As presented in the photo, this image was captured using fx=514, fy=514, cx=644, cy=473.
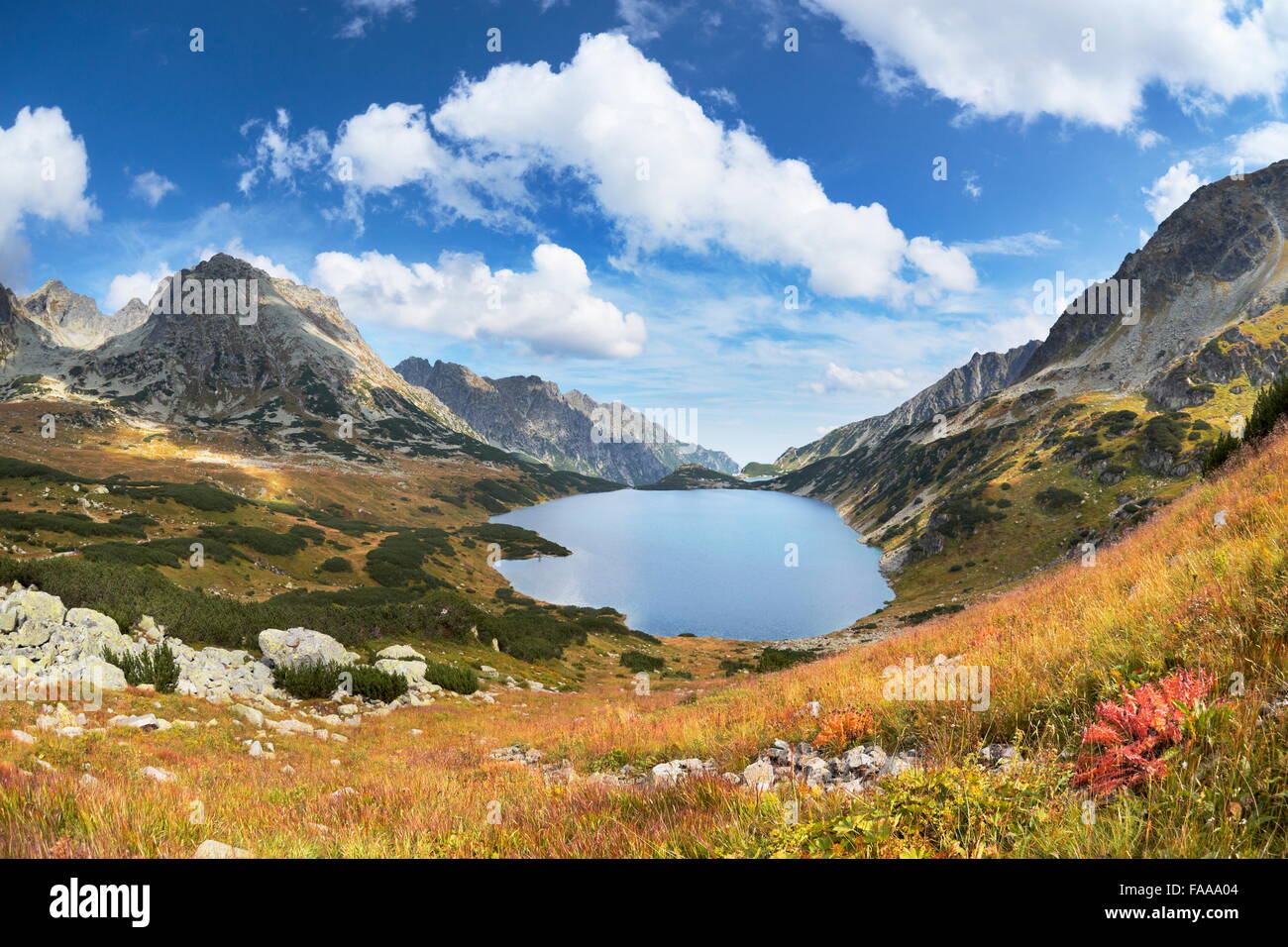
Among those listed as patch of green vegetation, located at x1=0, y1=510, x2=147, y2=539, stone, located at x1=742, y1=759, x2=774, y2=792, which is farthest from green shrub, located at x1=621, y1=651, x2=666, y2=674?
patch of green vegetation, located at x1=0, y1=510, x2=147, y2=539

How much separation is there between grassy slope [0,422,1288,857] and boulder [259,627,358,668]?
10.7 m

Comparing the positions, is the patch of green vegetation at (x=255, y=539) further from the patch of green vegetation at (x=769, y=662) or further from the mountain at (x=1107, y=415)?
the mountain at (x=1107, y=415)

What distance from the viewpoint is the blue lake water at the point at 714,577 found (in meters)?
67.9

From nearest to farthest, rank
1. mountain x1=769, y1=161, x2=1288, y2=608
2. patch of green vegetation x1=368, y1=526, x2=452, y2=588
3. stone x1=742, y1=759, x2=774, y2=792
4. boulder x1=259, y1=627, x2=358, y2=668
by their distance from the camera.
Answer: stone x1=742, y1=759, x2=774, y2=792
boulder x1=259, y1=627, x2=358, y2=668
patch of green vegetation x1=368, y1=526, x2=452, y2=588
mountain x1=769, y1=161, x2=1288, y2=608

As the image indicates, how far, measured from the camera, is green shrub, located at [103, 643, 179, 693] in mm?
13945

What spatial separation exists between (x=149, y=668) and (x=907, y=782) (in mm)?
19229

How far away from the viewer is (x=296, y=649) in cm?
1997

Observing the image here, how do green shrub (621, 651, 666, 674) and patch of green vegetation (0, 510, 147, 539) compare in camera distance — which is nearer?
patch of green vegetation (0, 510, 147, 539)

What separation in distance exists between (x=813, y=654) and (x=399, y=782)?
4228cm

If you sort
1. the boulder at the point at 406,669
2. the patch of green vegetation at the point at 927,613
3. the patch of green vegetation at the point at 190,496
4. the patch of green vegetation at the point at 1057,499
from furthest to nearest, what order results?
the patch of green vegetation at the point at 1057,499 < the patch of green vegetation at the point at 190,496 < the patch of green vegetation at the point at 927,613 < the boulder at the point at 406,669

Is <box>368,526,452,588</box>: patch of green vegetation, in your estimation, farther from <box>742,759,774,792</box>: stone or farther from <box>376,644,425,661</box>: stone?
<box>742,759,774,792</box>: stone

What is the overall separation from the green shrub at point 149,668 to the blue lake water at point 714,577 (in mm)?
52583

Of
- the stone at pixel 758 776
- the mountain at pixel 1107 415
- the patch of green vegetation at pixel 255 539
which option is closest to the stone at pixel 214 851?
the stone at pixel 758 776

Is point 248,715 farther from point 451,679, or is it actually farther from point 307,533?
point 307,533
